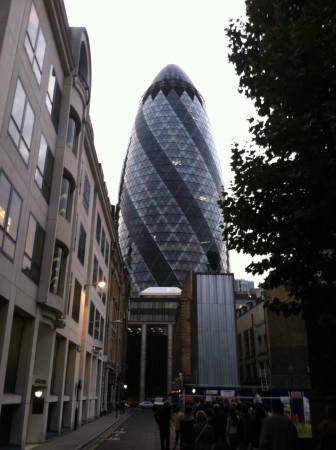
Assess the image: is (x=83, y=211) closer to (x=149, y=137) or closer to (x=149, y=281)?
(x=149, y=281)

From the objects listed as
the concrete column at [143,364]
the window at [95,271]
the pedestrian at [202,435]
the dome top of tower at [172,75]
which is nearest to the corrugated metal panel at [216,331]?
the window at [95,271]

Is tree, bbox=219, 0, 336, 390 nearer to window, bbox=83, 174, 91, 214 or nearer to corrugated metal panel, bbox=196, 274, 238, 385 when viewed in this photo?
window, bbox=83, 174, 91, 214

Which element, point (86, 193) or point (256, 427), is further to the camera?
point (86, 193)

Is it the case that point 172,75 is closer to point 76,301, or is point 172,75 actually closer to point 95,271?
point 95,271

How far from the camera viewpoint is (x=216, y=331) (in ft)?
152

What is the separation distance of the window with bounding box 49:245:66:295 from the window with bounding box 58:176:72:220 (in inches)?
75.5

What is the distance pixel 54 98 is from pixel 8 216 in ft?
28.8

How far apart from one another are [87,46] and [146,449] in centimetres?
2391

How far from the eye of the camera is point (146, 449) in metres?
18.1

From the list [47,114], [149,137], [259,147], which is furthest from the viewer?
[149,137]

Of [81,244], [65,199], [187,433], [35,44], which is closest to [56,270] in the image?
[65,199]

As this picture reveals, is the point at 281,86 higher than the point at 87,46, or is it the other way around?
the point at 87,46

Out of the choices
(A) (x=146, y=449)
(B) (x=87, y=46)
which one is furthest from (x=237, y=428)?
(B) (x=87, y=46)

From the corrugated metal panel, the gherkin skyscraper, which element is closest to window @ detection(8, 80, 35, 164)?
the corrugated metal panel
